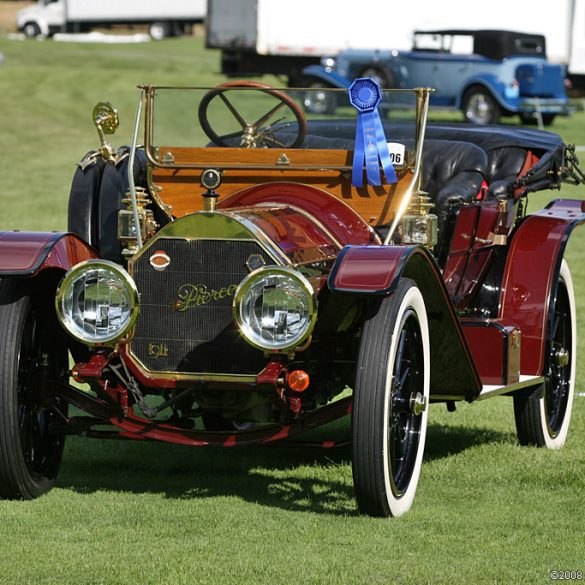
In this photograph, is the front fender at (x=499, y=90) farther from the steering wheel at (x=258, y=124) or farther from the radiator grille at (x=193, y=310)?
the radiator grille at (x=193, y=310)

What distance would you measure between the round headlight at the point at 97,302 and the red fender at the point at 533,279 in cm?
205

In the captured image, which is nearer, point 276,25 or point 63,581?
point 63,581

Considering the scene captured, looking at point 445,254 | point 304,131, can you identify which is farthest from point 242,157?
point 445,254

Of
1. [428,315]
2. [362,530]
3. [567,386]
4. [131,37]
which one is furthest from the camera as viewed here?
[131,37]

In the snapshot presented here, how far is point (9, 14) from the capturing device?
54625mm

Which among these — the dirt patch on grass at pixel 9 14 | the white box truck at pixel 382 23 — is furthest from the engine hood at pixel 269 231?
the dirt patch on grass at pixel 9 14

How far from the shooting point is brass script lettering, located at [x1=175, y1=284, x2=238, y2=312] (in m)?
4.76

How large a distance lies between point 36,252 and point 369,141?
5.29ft

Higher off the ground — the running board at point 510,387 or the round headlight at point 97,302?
the round headlight at point 97,302

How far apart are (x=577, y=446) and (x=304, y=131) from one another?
205 cm

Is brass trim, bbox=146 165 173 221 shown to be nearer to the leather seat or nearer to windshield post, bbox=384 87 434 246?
windshield post, bbox=384 87 434 246

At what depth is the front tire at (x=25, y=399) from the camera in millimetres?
4707

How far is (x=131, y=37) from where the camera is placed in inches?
1944

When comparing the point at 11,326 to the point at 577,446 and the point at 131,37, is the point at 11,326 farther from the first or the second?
the point at 131,37
